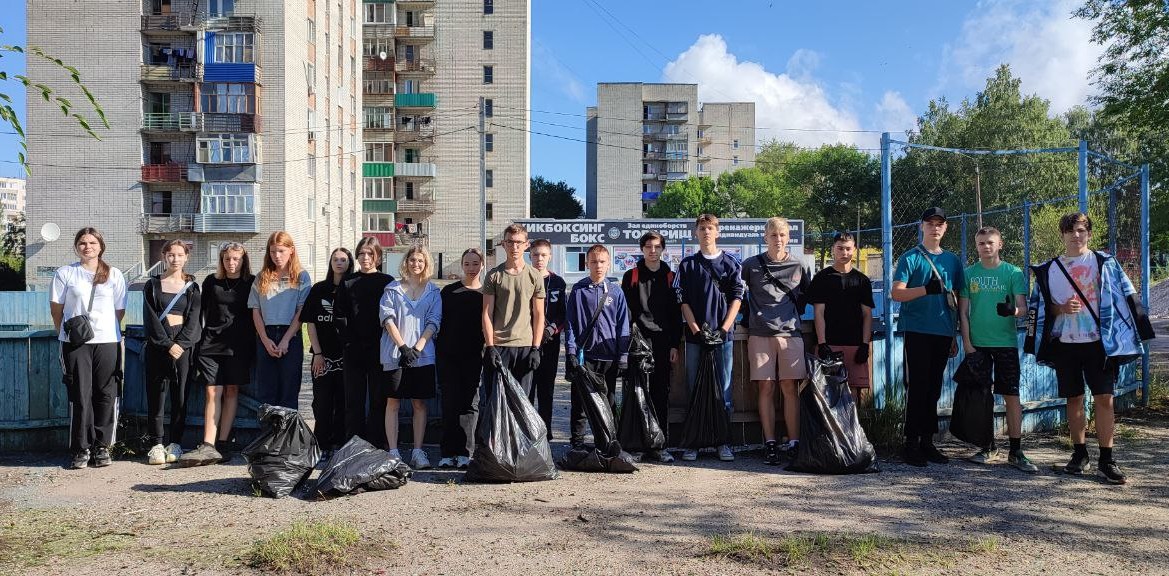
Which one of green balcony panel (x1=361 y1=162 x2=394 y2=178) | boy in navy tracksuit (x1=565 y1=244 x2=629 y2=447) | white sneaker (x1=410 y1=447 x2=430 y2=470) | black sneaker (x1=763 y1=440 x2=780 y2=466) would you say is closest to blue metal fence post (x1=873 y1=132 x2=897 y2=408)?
black sneaker (x1=763 y1=440 x2=780 y2=466)

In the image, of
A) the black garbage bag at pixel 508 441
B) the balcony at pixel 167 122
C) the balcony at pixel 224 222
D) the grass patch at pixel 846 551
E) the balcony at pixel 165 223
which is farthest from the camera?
the balcony at pixel 165 223

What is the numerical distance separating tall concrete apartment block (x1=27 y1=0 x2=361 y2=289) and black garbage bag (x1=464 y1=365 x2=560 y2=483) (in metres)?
37.3

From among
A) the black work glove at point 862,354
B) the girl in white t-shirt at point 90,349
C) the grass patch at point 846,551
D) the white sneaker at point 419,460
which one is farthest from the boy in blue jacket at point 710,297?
the girl in white t-shirt at point 90,349

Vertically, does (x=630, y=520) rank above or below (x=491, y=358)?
below

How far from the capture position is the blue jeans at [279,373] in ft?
22.3

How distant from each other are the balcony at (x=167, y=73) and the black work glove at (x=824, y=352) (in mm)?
41485

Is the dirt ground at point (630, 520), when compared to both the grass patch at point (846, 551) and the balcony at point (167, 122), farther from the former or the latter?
the balcony at point (167, 122)

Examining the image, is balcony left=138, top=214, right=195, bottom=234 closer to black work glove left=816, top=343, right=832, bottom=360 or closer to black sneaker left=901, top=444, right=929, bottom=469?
black work glove left=816, top=343, right=832, bottom=360

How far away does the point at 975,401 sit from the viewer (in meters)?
6.52

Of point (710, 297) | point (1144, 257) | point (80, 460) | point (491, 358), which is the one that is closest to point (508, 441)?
point (491, 358)

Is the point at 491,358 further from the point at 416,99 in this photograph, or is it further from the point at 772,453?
the point at 416,99

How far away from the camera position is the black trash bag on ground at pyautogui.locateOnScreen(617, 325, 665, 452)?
6582 millimetres

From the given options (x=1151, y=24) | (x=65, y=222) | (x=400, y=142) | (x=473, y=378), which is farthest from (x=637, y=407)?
(x=400, y=142)

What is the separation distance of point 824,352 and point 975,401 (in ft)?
4.01
